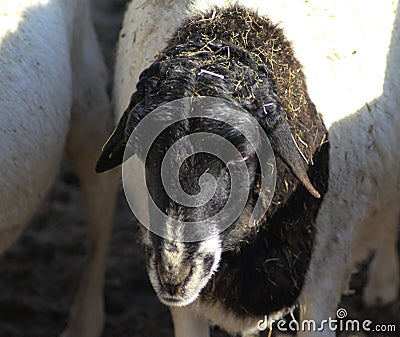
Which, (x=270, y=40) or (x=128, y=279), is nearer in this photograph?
(x=270, y=40)

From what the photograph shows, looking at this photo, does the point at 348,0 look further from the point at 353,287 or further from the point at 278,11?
the point at 353,287

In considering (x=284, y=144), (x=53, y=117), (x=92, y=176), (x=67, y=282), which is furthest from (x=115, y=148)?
(x=67, y=282)

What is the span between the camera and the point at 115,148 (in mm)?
3459

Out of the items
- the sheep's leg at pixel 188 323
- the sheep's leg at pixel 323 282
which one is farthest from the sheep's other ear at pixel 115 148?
the sheep's leg at pixel 323 282

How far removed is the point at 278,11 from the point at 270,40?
279 millimetres

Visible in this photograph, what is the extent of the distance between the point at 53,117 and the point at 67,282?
1716 mm

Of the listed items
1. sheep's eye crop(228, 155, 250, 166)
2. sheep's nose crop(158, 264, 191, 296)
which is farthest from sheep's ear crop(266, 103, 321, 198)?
sheep's nose crop(158, 264, 191, 296)

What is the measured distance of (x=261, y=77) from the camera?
3236mm

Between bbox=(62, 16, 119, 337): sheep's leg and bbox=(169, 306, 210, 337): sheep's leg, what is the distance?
125 cm

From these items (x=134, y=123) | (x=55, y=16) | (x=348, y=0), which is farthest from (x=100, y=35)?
(x=134, y=123)

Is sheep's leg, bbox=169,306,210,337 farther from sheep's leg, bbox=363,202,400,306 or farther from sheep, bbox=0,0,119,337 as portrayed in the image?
sheep's leg, bbox=363,202,400,306

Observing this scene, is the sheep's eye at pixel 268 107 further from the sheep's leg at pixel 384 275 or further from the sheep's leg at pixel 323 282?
the sheep's leg at pixel 384 275

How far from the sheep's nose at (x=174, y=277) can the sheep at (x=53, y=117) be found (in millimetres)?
1208

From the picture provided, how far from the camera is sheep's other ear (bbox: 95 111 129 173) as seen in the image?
3.39 meters
